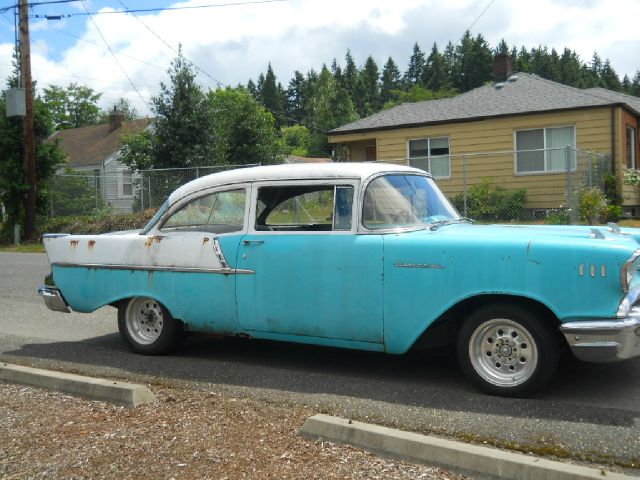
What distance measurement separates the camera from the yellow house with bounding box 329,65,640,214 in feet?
59.8

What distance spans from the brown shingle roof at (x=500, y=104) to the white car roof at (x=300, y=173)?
14634 mm

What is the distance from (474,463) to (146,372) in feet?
10.4

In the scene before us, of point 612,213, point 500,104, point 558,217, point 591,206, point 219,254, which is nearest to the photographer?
point 219,254

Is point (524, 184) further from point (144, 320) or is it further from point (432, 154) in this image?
point (144, 320)

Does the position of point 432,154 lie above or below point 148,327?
above

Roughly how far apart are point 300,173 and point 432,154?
1614 centimetres

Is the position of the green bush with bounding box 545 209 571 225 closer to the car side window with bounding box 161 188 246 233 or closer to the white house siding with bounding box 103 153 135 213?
the car side window with bounding box 161 188 246 233

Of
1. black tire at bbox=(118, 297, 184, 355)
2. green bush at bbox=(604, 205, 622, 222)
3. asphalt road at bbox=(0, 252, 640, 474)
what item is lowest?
asphalt road at bbox=(0, 252, 640, 474)

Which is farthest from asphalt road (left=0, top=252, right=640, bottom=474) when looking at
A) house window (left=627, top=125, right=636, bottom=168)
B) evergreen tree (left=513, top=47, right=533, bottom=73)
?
evergreen tree (left=513, top=47, right=533, bottom=73)

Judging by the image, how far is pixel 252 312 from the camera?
554 centimetres

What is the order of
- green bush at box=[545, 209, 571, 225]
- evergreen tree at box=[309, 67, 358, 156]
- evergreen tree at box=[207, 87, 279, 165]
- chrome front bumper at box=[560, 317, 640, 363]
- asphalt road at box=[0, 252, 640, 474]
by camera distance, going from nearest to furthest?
1. asphalt road at box=[0, 252, 640, 474]
2. chrome front bumper at box=[560, 317, 640, 363]
3. green bush at box=[545, 209, 571, 225]
4. evergreen tree at box=[207, 87, 279, 165]
5. evergreen tree at box=[309, 67, 358, 156]

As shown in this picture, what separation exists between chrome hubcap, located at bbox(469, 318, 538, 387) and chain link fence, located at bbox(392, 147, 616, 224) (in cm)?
1174

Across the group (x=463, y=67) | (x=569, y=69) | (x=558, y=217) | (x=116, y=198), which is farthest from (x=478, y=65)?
(x=558, y=217)

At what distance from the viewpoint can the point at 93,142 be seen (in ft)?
153
